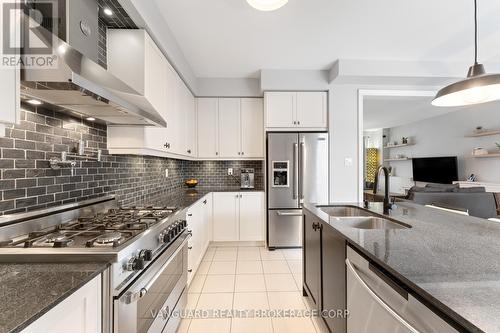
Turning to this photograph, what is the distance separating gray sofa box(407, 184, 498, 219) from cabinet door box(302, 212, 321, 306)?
192cm

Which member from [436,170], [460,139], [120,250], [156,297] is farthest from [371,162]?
Result: [120,250]

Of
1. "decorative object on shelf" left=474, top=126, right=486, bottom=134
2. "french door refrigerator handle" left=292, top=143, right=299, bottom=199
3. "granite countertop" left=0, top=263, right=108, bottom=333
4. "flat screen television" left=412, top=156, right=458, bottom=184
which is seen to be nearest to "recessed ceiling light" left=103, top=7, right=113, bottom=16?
"granite countertop" left=0, top=263, right=108, bottom=333

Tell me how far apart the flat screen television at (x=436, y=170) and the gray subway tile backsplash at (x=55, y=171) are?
6.42 m

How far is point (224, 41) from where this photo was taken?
2574 mm

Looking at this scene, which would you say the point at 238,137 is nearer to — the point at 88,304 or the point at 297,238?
the point at 297,238

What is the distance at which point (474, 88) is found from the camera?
1.61m

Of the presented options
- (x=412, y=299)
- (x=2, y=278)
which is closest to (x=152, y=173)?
(x=2, y=278)

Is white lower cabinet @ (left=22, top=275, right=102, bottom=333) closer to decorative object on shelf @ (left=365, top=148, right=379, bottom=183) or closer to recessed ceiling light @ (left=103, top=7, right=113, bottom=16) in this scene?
recessed ceiling light @ (left=103, top=7, right=113, bottom=16)

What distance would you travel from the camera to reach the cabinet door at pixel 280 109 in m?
3.38

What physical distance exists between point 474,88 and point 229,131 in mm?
2866

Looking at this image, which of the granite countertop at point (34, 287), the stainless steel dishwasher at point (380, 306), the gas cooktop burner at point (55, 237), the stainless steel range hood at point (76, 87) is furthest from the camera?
the gas cooktop burner at point (55, 237)

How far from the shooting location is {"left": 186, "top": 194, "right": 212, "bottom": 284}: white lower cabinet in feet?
7.66

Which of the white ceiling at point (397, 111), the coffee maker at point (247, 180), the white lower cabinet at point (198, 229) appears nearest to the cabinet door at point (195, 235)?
the white lower cabinet at point (198, 229)

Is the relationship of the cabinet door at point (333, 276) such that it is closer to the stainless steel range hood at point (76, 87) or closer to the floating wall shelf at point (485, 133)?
the stainless steel range hood at point (76, 87)
